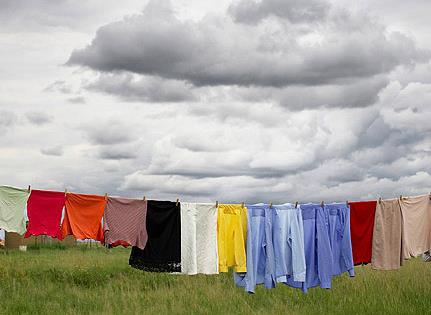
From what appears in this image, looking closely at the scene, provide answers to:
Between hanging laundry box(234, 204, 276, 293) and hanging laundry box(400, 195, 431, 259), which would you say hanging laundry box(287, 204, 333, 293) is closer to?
hanging laundry box(234, 204, 276, 293)

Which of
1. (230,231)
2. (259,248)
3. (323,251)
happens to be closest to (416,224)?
(323,251)

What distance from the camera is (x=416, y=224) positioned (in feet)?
49.9

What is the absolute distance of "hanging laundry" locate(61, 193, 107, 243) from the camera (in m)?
13.8

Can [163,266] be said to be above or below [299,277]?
above

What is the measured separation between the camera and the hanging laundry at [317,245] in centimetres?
1435

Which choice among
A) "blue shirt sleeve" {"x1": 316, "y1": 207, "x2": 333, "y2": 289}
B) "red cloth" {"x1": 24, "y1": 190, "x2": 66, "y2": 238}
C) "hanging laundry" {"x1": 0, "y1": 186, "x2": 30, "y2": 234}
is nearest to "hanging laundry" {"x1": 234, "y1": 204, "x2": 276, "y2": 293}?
"blue shirt sleeve" {"x1": 316, "y1": 207, "x2": 333, "y2": 289}

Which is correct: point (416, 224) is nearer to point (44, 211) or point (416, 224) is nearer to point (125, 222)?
point (125, 222)

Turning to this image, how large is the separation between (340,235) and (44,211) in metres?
7.26

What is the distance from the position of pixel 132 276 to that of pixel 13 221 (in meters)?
7.60

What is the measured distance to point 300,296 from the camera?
16.9 metres

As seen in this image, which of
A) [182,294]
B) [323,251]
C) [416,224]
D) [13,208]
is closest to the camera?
[13,208]

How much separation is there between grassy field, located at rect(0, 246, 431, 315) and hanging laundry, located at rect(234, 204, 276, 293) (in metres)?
0.98

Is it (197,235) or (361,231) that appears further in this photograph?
(361,231)

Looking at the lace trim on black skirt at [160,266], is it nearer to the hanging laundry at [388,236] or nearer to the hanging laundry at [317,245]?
the hanging laundry at [317,245]
